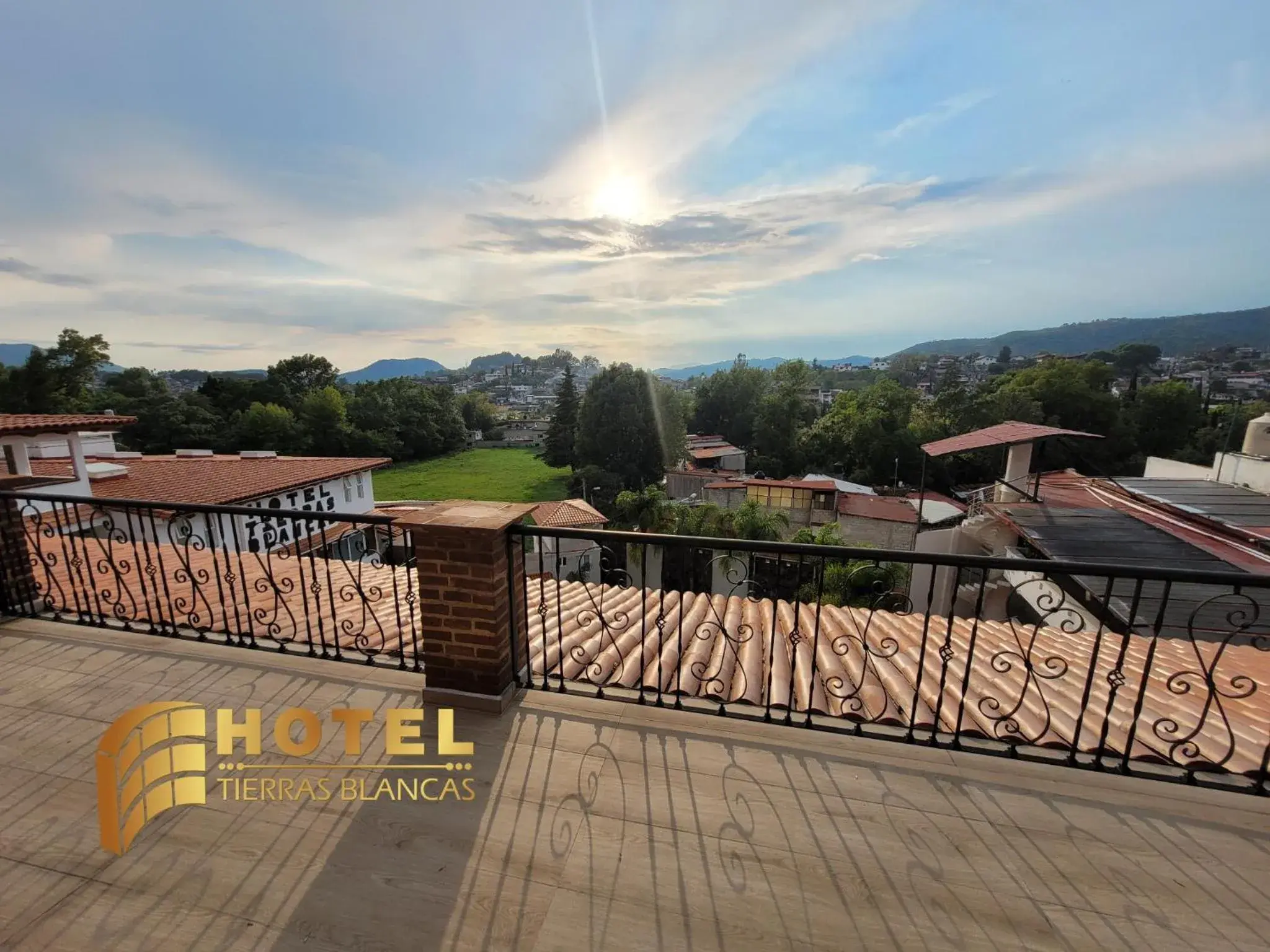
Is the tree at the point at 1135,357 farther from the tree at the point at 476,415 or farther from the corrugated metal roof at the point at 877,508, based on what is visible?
the tree at the point at 476,415

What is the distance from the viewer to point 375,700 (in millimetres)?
2848

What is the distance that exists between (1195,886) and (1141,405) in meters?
51.1

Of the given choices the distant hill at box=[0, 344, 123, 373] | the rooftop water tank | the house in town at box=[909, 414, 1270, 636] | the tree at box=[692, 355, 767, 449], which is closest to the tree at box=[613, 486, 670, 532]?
the house in town at box=[909, 414, 1270, 636]

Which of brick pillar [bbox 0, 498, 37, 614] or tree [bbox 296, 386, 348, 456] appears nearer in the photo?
brick pillar [bbox 0, 498, 37, 614]

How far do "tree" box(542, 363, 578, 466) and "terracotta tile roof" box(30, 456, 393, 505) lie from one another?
73.5 feet

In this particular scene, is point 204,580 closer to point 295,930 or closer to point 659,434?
point 295,930

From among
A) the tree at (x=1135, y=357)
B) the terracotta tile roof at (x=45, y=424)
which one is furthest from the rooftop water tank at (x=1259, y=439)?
the tree at (x=1135, y=357)

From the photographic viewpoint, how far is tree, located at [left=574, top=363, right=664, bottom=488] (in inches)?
1310

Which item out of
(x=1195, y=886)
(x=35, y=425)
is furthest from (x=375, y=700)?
(x=35, y=425)

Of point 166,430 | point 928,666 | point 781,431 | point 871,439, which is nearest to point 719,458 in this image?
point 781,431

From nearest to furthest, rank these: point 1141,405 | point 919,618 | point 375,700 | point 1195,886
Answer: point 1195,886 < point 375,700 < point 919,618 < point 1141,405

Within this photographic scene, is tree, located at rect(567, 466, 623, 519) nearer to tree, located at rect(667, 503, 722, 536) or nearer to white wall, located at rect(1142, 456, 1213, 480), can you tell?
tree, located at rect(667, 503, 722, 536)

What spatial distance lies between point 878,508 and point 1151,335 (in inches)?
3859

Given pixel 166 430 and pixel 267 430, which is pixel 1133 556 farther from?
pixel 166 430
